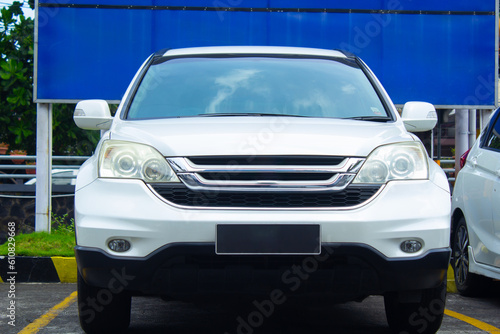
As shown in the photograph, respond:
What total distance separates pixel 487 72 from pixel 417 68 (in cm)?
84

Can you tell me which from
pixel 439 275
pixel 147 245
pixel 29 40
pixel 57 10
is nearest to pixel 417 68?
pixel 57 10

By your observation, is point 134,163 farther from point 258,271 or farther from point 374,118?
point 374,118

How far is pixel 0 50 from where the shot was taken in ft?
49.2

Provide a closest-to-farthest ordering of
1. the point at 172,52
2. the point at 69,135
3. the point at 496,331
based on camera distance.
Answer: the point at 496,331 < the point at 172,52 < the point at 69,135

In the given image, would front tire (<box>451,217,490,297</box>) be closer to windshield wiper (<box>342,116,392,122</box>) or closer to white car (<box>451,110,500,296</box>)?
white car (<box>451,110,500,296</box>)

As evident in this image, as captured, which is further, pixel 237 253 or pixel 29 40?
pixel 29 40

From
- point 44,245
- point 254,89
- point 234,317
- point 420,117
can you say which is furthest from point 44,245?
point 420,117

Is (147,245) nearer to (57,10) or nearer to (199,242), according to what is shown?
(199,242)

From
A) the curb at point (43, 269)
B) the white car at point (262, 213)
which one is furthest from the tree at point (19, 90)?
the white car at point (262, 213)

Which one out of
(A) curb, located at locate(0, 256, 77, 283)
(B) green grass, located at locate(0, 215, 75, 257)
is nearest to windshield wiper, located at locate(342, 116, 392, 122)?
(A) curb, located at locate(0, 256, 77, 283)

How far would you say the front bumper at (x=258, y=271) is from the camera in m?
3.34

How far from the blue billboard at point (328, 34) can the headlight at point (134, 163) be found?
16.9 ft

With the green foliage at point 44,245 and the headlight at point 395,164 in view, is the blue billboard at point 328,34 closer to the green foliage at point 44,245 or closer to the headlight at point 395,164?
the green foliage at point 44,245

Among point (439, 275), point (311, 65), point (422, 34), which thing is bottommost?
point (439, 275)
